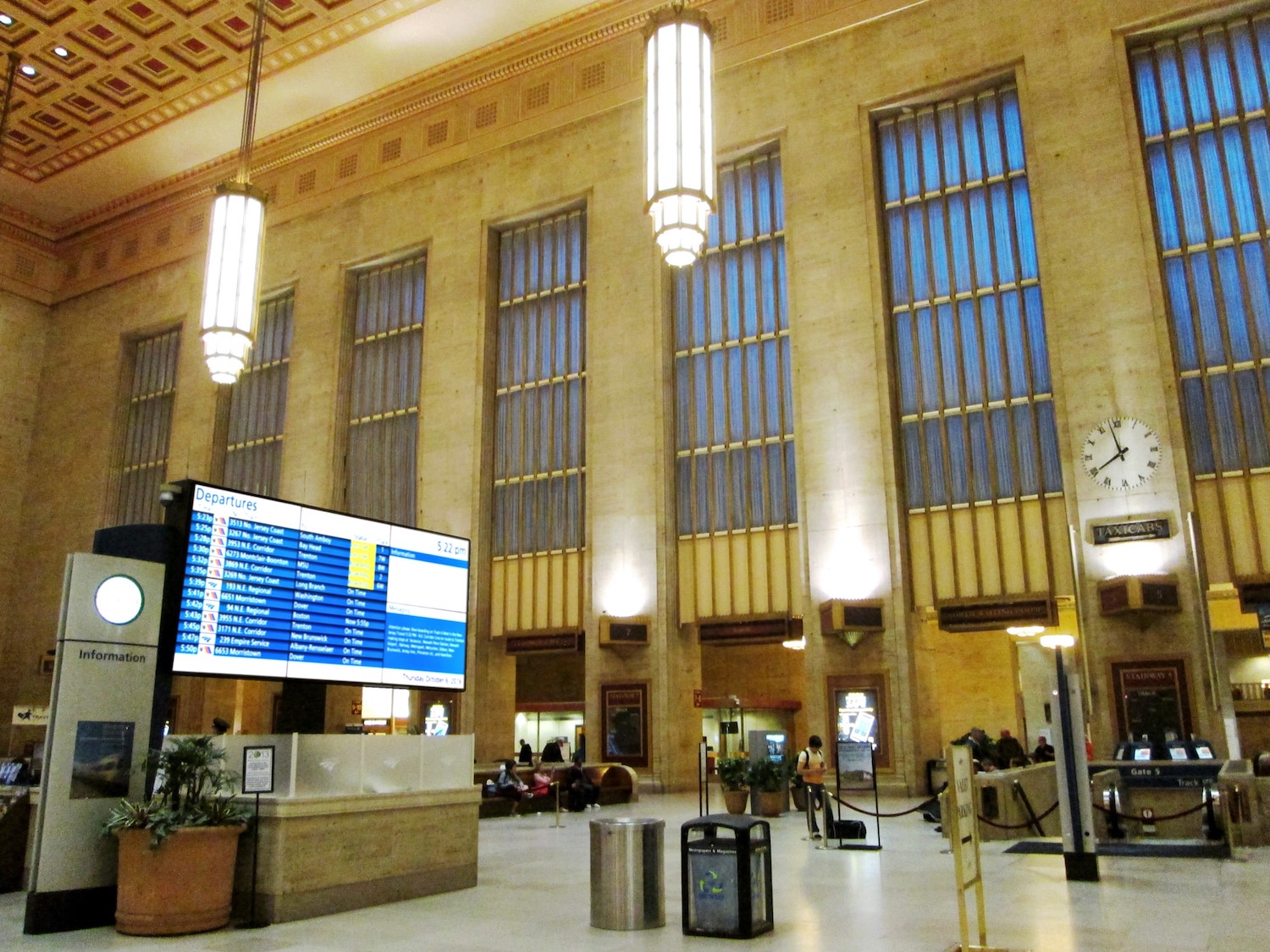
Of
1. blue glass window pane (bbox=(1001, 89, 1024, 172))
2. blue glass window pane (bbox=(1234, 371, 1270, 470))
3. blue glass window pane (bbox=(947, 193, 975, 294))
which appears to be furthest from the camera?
blue glass window pane (bbox=(947, 193, 975, 294))

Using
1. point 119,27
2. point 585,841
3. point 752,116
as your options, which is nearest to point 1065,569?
point 585,841

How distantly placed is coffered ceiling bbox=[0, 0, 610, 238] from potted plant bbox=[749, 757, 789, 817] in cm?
1682

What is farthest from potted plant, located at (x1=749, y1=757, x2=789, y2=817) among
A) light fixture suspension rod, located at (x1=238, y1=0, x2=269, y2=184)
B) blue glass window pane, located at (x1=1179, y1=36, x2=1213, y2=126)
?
blue glass window pane, located at (x1=1179, y1=36, x2=1213, y2=126)

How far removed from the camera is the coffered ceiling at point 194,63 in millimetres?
23016

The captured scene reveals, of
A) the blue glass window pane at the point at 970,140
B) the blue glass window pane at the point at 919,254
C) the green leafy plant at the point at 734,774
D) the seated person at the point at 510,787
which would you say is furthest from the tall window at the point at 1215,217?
the seated person at the point at 510,787

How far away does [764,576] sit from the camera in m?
20.0

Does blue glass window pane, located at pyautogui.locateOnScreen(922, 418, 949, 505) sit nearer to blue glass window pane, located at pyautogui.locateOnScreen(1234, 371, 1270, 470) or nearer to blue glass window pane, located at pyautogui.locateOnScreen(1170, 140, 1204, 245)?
blue glass window pane, located at pyautogui.locateOnScreen(1234, 371, 1270, 470)

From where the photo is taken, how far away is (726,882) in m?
6.75

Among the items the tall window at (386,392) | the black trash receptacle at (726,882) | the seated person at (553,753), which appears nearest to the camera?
the black trash receptacle at (726,882)

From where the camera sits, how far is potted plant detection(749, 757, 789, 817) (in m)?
15.0

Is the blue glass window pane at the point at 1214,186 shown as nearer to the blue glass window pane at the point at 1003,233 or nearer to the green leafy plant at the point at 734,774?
the blue glass window pane at the point at 1003,233

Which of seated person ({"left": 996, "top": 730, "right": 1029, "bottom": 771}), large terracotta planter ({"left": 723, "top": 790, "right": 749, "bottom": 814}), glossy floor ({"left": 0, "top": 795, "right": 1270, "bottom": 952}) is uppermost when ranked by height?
seated person ({"left": 996, "top": 730, "right": 1029, "bottom": 771})

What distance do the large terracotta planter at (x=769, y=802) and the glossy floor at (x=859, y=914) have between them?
4.40 meters

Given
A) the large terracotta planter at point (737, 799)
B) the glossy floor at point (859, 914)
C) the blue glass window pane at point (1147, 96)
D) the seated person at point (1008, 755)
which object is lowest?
the glossy floor at point (859, 914)
